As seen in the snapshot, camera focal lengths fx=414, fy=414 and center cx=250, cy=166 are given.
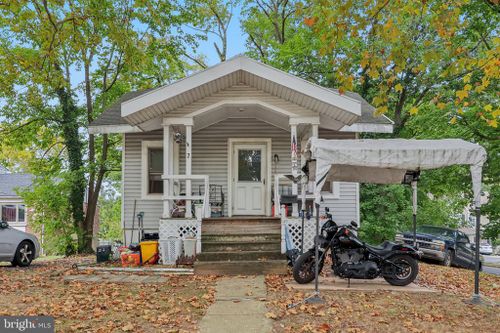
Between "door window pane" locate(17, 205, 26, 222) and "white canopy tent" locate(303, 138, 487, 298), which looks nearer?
"white canopy tent" locate(303, 138, 487, 298)

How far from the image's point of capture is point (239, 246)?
9.41 metres

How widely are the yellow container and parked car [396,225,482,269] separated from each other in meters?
8.24

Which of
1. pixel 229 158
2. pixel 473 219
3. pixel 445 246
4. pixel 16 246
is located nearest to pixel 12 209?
pixel 16 246

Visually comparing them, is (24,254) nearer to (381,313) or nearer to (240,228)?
(240,228)

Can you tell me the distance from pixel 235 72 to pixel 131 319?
6.36 metres

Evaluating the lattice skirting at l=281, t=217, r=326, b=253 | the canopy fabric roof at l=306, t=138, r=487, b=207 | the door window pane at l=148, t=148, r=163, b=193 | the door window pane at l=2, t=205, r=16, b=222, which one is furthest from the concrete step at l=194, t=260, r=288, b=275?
the door window pane at l=2, t=205, r=16, b=222

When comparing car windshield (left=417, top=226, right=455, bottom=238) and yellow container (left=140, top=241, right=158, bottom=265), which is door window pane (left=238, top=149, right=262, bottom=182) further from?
car windshield (left=417, top=226, right=455, bottom=238)

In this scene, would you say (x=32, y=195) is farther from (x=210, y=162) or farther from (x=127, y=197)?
(x=210, y=162)

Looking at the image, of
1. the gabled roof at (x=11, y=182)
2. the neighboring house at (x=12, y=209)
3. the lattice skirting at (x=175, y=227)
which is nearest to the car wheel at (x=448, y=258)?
the lattice skirting at (x=175, y=227)

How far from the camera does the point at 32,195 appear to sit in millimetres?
17188

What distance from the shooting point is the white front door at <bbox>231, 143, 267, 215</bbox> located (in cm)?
1233

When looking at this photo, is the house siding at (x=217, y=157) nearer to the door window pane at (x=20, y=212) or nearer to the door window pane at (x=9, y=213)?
the door window pane at (x=20, y=212)

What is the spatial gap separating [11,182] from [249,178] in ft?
83.6

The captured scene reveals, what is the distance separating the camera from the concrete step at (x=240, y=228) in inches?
388
